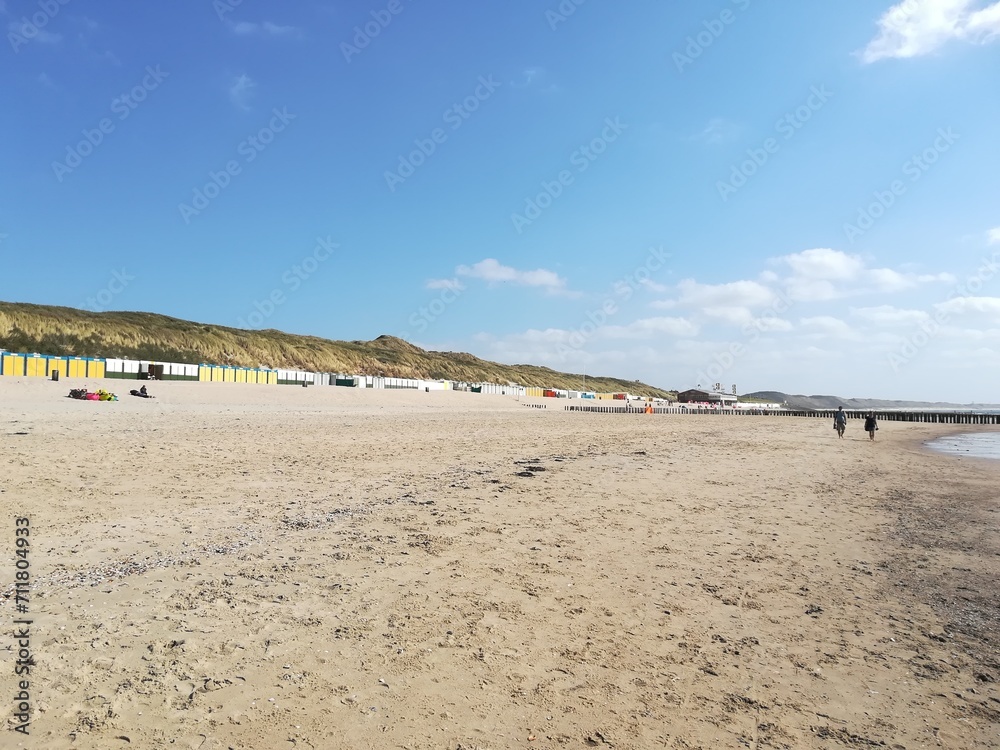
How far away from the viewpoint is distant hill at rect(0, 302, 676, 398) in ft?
212

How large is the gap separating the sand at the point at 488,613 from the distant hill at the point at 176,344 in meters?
66.0

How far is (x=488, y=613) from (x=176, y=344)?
85417 millimetres

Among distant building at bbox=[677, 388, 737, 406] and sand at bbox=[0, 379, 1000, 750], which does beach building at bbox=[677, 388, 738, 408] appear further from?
sand at bbox=[0, 379, 1000, 750]

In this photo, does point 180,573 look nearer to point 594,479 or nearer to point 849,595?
point 849,595

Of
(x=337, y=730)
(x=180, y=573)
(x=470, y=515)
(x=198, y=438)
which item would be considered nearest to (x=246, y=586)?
(x=180, y=573)

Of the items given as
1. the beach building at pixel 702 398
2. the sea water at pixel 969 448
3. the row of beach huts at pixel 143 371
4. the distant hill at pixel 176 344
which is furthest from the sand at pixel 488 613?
the beach building at pixel 702 398

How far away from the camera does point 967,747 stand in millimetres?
3688

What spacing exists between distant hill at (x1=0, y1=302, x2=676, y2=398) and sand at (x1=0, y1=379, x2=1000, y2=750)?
6603cm

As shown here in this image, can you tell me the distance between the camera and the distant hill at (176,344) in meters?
64.6

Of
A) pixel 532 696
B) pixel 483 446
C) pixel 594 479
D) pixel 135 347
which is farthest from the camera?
pixel 135 347

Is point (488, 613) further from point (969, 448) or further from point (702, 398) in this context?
point (702, 398)

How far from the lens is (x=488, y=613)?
553cm

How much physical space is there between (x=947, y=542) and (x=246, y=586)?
393 inches

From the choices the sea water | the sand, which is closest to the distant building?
the sea water
